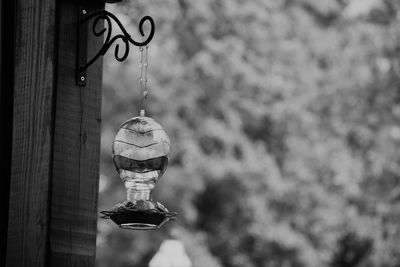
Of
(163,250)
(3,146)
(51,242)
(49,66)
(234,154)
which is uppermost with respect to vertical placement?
(49,66)

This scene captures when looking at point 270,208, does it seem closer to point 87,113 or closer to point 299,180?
point 299,180

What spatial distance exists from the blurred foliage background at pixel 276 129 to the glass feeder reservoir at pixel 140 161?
21.6ft

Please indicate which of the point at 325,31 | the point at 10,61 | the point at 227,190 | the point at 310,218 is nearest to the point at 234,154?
the point at 227,190

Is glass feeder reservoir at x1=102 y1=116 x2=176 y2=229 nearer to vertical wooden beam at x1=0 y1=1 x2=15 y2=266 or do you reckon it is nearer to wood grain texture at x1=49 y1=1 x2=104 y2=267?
wood grain texture at x1=49 y1=1 x2=104 y2=267

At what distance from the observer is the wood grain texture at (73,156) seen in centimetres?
251

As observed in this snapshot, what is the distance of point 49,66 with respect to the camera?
2561 mm

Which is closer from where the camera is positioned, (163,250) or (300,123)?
(163,250)

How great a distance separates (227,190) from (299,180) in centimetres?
79

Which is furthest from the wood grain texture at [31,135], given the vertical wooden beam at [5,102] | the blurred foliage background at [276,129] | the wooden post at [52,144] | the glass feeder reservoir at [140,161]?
the blurred foliage background at [276,129]

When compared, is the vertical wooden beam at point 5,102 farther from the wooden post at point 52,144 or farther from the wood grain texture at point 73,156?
the wood grain texture at point 73,156

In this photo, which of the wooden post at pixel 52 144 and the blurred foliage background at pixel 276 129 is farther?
the blurred foliage background at pixel 276 129

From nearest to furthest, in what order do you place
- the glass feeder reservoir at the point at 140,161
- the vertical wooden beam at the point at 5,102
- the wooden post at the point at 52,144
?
the wooden post at the point at 52,144
the glass feeder reservoir at the point at 140,161
the vertical wooden beam at the point at 5,102

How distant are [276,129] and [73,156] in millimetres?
7718

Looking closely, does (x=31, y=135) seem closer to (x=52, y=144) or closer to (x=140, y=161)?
(x=52, y=144)
